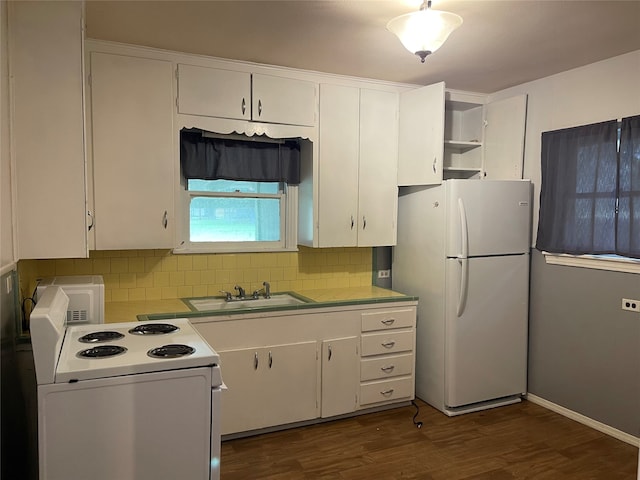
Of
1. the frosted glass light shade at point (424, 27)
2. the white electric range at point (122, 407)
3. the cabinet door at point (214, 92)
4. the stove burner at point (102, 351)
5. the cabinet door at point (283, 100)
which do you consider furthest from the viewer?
the cabinet door at point (283, 100)

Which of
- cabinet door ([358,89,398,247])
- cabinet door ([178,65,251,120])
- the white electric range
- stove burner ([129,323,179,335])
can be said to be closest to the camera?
the white electric range

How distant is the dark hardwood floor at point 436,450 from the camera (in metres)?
2.83

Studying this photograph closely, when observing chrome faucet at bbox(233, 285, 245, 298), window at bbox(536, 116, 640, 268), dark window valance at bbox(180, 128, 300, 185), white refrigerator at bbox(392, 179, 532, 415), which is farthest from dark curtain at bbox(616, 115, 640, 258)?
chrome faucet at bbox(233, 285, 245, 298)

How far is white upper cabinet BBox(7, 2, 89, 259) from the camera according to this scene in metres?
2.26

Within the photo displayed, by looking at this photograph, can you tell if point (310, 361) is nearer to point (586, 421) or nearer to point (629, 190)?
point (586, 421)

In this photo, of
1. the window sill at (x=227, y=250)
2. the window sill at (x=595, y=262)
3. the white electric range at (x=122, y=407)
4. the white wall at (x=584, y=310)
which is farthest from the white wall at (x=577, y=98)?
the white electric range at (x=122, y=407)

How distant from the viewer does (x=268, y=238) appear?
3873mm

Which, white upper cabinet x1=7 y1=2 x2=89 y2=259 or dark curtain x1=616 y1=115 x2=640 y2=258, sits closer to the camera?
white upper cabinet x1=7 y1=2 x2=89 y2=259

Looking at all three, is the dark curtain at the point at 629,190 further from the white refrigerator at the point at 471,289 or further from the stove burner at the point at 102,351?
the stove burner at the point at 102,351

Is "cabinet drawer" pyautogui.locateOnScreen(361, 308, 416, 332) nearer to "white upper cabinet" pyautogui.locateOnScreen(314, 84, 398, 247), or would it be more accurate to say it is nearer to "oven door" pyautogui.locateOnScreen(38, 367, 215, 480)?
"white upper cabinet" pyautogui.locateOnScreen(314, 84, 398, 247)

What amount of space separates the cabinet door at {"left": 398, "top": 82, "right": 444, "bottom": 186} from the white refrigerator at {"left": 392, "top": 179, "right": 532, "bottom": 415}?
5.2 inches

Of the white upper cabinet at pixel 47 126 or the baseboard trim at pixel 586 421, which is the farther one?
the baseboard trim at pixel 586 421

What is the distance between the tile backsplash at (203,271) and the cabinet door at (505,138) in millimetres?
1245

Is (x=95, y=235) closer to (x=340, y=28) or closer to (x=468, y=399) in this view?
(x=340, y=28)
